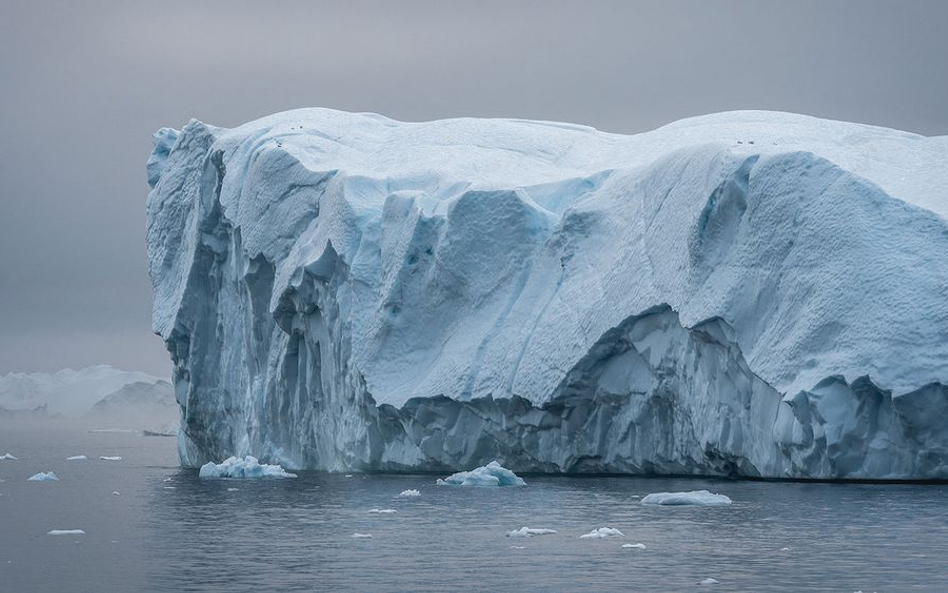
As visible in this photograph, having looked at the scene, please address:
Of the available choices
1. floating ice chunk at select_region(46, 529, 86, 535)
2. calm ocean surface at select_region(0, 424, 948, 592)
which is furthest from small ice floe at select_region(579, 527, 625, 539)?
floating ice chunk at select_region(46, 529, 86, 535)

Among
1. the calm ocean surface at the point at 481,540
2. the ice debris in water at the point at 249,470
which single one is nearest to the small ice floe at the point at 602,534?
the calm ocean surface at the point at 481,540

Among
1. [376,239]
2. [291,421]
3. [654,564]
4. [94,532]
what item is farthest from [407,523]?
[291,421]

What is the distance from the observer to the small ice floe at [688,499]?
1707 cm

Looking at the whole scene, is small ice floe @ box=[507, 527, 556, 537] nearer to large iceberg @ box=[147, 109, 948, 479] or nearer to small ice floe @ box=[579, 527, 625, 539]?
small ice floe @ box=[579, 527, 625, 539]

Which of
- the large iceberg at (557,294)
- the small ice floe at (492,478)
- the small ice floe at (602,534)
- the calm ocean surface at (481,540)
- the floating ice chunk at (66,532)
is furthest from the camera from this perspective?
the small ice floe at (492,478)

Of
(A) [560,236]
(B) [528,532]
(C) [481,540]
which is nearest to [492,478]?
(A) [560,236]

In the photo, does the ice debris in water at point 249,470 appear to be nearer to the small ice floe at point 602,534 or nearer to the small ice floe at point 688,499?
the small ice floe at point 688,499

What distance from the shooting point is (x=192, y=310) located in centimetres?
3092

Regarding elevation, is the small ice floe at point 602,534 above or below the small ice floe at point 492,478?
below

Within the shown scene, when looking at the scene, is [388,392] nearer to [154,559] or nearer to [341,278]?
[341,278]

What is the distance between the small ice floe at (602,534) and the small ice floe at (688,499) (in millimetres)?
3183

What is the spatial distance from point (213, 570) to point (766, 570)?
4.45 meters

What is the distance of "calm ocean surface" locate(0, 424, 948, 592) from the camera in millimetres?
11320

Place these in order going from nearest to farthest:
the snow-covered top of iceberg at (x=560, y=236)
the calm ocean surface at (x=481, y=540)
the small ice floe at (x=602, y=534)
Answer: the calm ocean surface at (x=481, y=540)
the small ice floe at (x=602, y=534)
the snow-covered top of iceberg at (x=560, y=236)
